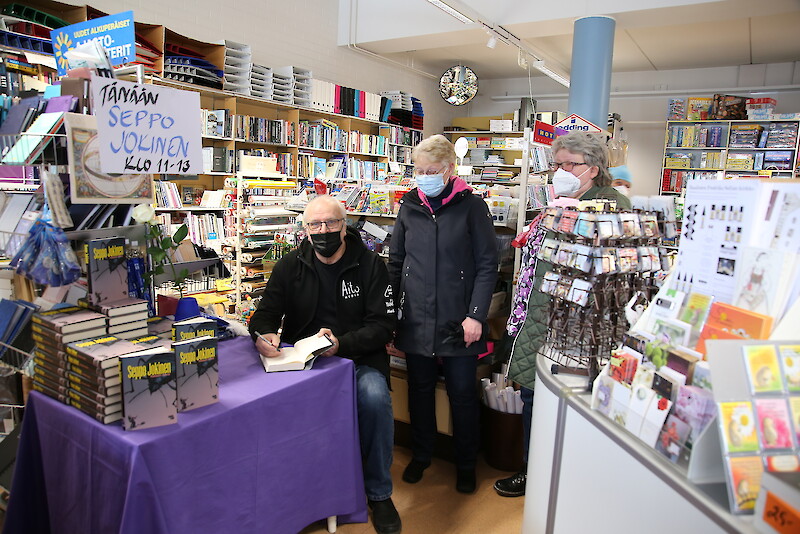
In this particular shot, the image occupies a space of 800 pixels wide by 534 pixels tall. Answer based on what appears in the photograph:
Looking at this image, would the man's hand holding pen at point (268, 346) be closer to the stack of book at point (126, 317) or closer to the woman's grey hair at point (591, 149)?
the stack of book at point (126, 317)

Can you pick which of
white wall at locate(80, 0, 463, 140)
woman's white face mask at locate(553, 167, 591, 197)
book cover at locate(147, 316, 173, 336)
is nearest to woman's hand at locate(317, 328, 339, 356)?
book cover at locate(147, 316, 173, 336)

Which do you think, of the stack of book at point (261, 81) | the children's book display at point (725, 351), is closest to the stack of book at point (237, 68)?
the stack of book at point (261, 81)

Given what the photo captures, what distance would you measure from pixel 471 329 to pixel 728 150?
6952mm

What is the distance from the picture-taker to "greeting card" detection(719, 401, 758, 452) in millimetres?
936

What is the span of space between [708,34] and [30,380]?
772 centimetres

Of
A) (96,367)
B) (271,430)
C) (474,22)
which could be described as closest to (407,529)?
(271,430)

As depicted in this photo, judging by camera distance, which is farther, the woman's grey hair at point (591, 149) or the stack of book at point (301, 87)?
the stack of book at point (301, 87)

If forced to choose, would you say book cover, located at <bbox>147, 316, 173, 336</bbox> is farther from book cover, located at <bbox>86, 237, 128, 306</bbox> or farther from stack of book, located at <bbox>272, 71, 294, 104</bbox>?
stack of book, located at <bbox>272, 71, 294, 104</bbox>

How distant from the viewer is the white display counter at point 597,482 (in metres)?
1.02

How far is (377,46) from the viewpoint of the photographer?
7.32 metres

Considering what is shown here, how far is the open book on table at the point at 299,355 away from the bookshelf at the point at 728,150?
6.83 m

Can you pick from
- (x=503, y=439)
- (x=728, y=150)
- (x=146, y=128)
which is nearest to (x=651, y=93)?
(x=728, y=150)

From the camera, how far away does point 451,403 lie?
265 centimetres

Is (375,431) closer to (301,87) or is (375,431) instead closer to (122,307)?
(122,307)
